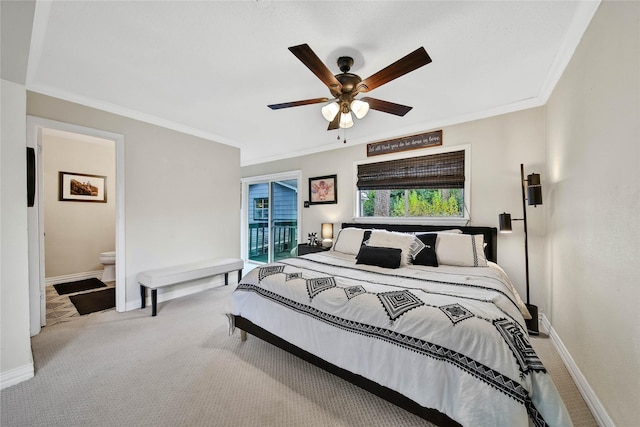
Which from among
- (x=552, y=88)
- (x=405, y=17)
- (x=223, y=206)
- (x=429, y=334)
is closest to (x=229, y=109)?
(x=223, y=206)

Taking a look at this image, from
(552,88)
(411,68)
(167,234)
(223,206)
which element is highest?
(552,88)

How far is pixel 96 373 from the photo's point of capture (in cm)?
189

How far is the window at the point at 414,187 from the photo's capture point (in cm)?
332

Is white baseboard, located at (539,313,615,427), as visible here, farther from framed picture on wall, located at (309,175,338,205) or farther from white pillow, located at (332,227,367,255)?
framed picture on wall, located at (309,175,338,205)

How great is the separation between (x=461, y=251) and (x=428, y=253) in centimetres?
34

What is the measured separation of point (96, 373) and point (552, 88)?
15.5 feet

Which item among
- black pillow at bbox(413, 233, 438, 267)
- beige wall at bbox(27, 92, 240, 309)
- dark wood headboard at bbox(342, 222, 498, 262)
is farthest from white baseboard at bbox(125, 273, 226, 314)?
black pillow at bbox(413, 233, 438, 267)

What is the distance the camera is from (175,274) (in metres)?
3.13

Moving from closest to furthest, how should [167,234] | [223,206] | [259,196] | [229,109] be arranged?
[229,109] → [167,234] → [223,206] → [259,196]

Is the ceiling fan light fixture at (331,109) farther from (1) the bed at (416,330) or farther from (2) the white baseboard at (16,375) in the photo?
(2) the white baseboard at (16,375)

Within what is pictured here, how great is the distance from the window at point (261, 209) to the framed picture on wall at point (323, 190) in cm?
148

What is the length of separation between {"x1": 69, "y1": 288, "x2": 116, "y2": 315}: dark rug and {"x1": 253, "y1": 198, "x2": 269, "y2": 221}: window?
9.83 feet

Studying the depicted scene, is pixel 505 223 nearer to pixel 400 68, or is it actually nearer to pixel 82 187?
pixel 400 68

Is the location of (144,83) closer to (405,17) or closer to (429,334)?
(405,17)
